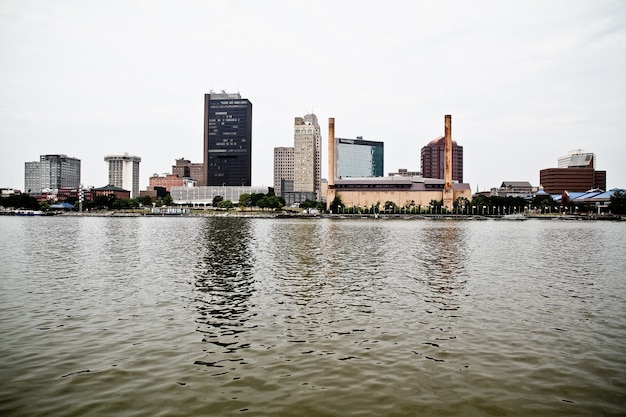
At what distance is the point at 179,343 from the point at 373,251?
3876cm

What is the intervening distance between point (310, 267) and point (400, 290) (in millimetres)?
11997

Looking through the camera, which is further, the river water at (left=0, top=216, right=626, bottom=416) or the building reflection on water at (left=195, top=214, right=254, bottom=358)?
the building reflection on water at (left=195, top=214, right=254, bottom=358)

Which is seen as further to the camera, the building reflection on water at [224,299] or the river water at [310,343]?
the building reflection on water at [224,299]

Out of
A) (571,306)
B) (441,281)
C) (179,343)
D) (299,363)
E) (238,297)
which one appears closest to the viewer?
(299,363)

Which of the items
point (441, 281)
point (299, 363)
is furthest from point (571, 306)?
point (299, 363)

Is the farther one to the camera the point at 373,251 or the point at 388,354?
the point at 373,251

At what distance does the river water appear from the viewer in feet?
39.9

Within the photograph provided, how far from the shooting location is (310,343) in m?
17.2

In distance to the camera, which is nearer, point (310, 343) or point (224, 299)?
point (310, 343)

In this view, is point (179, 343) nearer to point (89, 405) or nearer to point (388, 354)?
point (89, 405)

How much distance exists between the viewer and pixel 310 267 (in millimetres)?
38719

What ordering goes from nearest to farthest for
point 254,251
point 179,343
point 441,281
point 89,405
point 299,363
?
1. point 89,405
2. point 299,363
3. point 179,343
4. point 441,281
5. point 254,251

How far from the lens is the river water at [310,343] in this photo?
1215 centimetres

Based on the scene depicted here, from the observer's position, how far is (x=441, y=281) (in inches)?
1264
